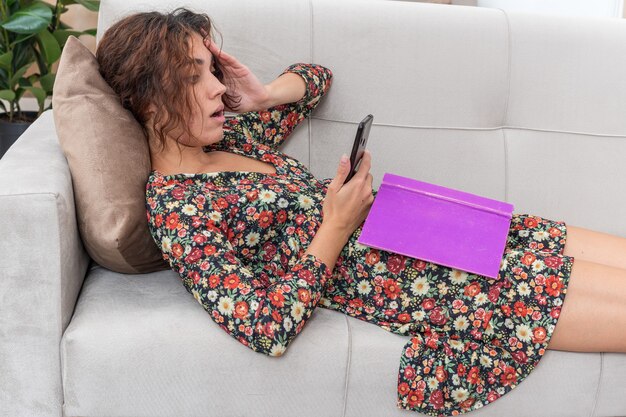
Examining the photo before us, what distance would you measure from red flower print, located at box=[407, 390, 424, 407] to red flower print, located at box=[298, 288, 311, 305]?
0.81 ft

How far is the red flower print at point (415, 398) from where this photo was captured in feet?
4.18

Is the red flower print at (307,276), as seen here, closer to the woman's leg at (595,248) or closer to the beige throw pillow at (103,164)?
the beige throw pillow at (103,164)

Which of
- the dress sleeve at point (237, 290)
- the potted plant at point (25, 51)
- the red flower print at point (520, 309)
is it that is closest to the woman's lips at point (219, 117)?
the dress sleeve at point (237, 290)

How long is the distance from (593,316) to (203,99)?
81 cm

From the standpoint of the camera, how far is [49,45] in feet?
8.53

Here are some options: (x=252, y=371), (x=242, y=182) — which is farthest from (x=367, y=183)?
(x=252, y=371)

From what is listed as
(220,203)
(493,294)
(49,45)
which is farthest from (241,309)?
(49,45)

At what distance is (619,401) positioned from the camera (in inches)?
54.0

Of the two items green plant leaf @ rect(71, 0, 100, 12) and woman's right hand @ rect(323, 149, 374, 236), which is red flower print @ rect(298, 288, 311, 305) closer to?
woman's right hand @ rect(323, 149, 374, 236)

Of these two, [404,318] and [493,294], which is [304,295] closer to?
[404,318]

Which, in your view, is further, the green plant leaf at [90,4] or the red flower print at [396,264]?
the green plant leaf at [90,4]

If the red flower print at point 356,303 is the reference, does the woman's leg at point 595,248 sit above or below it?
above

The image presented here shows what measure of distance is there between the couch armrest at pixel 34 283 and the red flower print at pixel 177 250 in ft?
A: 0.60

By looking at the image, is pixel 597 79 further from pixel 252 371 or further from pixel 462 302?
pixel 252 371
